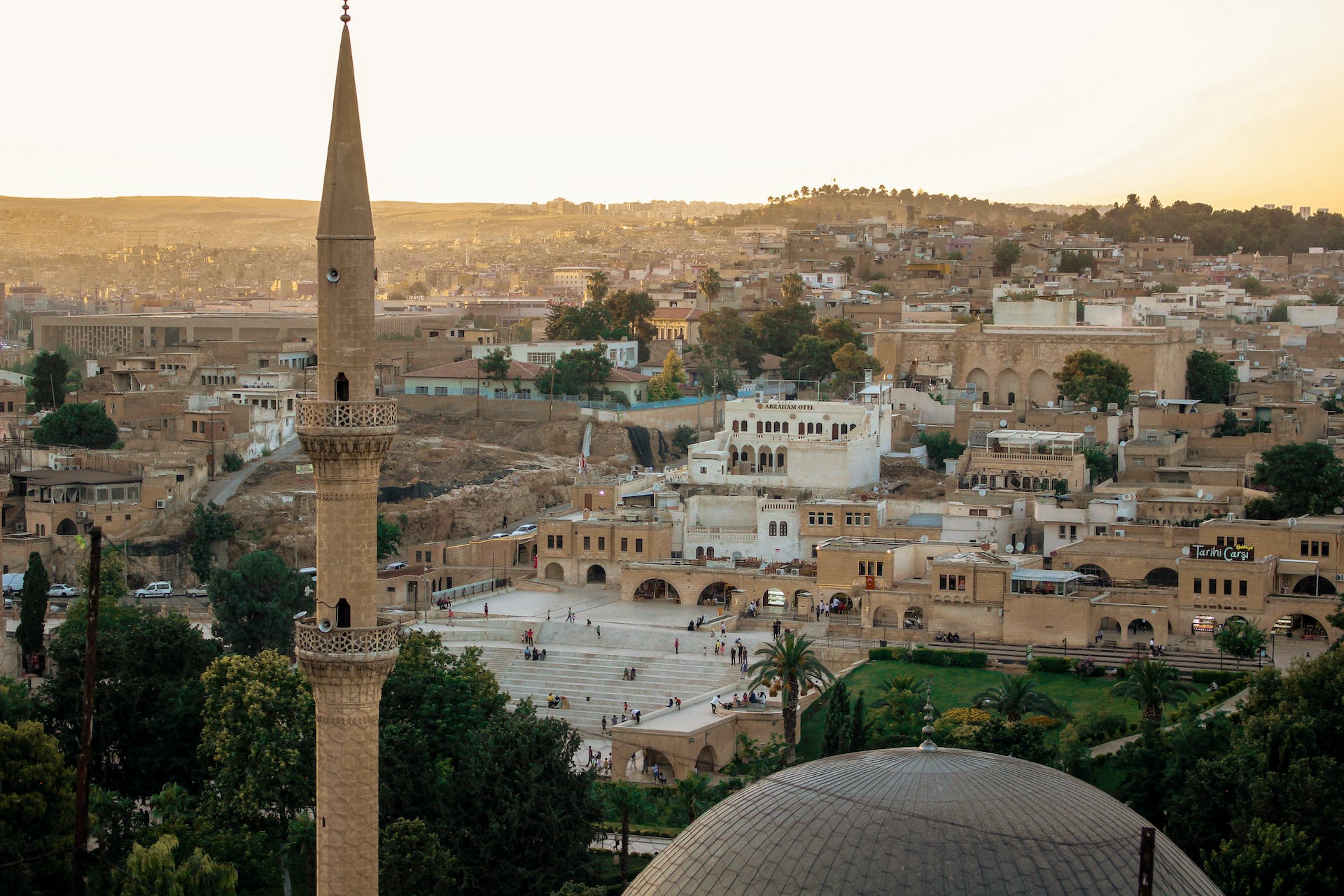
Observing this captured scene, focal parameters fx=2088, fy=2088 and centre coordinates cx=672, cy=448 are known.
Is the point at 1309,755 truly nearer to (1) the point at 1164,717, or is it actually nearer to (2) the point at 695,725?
(1) the point at 1164,717

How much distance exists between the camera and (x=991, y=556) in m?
33.7

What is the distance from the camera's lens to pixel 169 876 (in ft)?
61.1

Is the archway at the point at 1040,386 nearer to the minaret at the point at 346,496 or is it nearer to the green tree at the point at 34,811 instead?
the green tree at the point at 34,811

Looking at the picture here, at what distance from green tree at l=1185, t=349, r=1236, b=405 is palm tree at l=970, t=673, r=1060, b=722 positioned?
22934 mm

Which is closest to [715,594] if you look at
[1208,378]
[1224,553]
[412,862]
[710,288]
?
[1224,553]

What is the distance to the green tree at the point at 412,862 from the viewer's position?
19.7m

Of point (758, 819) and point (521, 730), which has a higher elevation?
point (758, 819)

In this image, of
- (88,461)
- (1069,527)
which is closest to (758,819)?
(1069,527)

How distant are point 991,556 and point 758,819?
72.1 feet

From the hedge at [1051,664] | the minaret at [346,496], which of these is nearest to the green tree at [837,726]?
the hedge at [1051,664]

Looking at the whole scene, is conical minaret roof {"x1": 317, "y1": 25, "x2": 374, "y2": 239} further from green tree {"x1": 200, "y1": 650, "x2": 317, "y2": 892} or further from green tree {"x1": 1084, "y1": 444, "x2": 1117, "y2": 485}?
green tree {"x1": 1084, "y1": 444, "x2": 1117, "y2": 485}

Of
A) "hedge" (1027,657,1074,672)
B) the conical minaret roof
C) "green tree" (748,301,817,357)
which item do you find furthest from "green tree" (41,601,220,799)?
"green tree" (748,301,817,357)

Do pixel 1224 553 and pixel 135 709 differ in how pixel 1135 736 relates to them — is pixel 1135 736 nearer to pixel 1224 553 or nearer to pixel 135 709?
pixel 1224 553

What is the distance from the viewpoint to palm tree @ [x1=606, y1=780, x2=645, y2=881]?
22.0m
